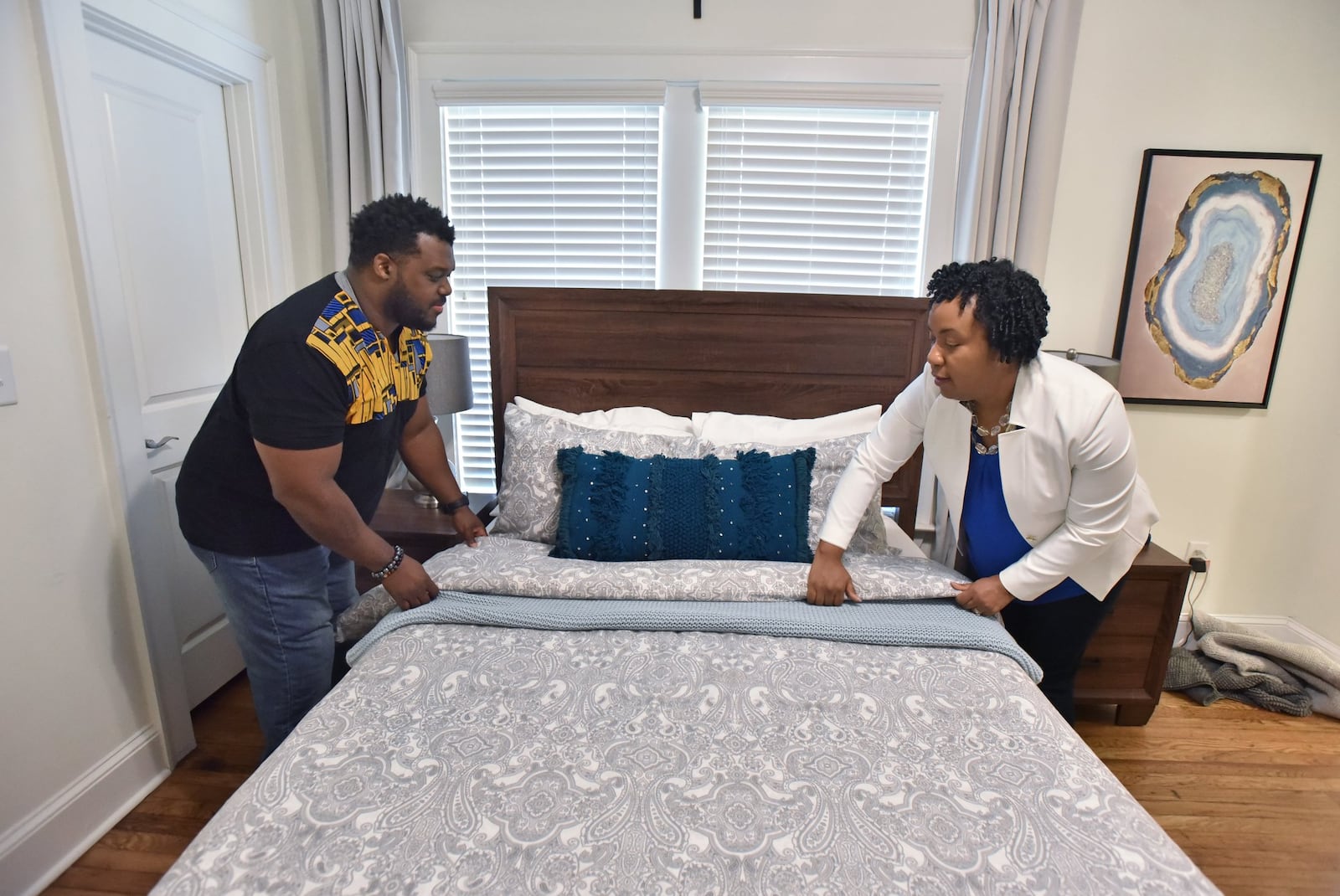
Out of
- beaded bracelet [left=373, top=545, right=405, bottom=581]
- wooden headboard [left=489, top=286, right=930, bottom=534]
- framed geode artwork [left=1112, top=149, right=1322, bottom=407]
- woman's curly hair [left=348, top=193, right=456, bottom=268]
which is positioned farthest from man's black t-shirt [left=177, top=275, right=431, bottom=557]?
framed geode artwork [left=1112, top=149, right=1322, bottom=407]

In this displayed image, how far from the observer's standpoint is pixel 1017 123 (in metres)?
2.23

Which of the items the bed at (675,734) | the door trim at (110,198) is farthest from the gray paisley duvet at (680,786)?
the door trim at (110,198)

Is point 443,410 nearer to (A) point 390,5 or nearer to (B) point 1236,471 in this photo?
(A) point 390,5

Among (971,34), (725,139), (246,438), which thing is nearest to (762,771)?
(246,438)

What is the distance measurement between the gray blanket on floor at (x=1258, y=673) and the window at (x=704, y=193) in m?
1.75

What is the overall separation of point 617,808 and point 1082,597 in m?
1.29

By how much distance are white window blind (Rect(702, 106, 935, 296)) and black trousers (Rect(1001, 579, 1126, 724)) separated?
1.28 metres

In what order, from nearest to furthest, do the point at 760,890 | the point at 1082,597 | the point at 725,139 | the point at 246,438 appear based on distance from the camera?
the point at 760,890 → the point at 246,438 → the point at 1082,597 → the point at 725,139

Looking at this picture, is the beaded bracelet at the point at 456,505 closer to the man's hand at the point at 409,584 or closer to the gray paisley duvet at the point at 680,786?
the man's hand at the point at 409,584

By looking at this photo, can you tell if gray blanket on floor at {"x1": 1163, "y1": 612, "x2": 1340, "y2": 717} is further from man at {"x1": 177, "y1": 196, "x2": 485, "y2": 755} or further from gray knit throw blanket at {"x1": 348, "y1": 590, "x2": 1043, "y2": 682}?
man at {"x1": 177, "y1": 196, "x2": 485, "y2": 755}

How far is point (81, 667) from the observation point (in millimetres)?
1748

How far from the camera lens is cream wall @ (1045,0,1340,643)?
2305 mm

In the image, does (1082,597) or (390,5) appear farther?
(390,5)

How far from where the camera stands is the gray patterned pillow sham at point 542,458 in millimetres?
1982
